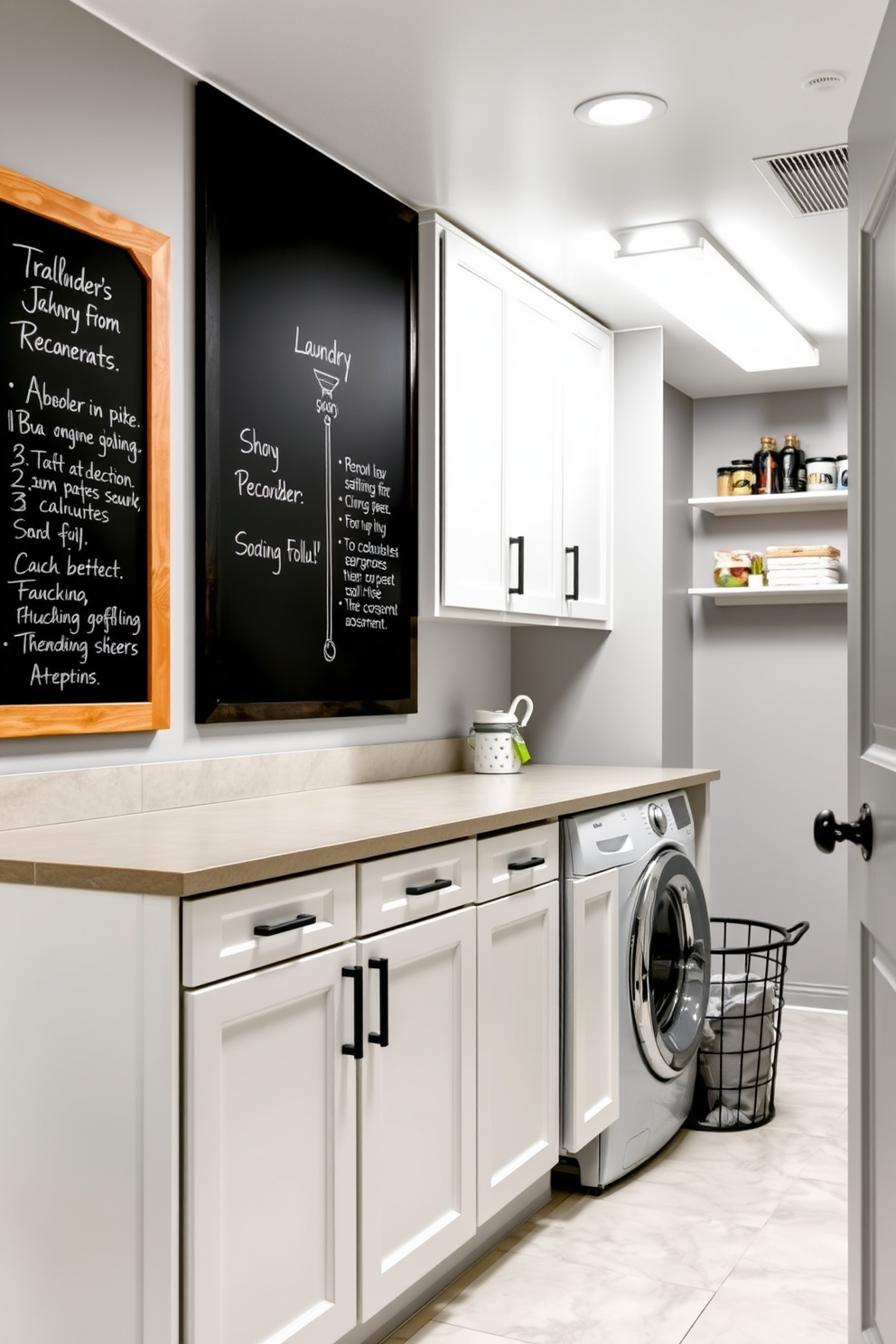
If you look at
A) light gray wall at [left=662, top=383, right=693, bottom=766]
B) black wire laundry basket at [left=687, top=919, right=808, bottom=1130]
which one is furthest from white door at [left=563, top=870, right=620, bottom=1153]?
light gray wall at [left=662, top=383, right=693, bottom=766]

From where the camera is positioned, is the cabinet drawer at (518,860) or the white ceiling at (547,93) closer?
the white ceiling at (547,93)

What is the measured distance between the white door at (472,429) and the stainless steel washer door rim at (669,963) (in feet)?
2.75

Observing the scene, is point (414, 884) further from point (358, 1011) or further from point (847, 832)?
point (847, 832)

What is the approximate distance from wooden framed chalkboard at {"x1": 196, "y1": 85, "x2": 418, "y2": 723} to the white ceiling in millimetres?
134

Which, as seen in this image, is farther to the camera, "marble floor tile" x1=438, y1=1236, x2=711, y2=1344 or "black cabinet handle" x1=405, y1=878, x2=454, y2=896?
"marble floor tile" x1=438, y1=1236, x2=711, y2=1344

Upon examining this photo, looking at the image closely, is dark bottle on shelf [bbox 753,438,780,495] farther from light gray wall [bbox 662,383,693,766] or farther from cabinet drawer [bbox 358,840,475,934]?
cabinet drawer [bbox 358,840,475,934]

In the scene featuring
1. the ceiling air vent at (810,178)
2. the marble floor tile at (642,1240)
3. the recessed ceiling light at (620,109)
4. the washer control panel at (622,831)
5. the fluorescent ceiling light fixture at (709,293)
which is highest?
the recessed ceiling light at (620,109)

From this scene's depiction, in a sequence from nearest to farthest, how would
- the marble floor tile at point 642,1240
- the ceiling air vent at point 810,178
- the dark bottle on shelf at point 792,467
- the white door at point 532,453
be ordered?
1. the marble floor tile at point 642,1240
2. the ceiling air vent at point 810,178
3. the white door at point 532,453
4. the dark bottle on shelf at point 792,467

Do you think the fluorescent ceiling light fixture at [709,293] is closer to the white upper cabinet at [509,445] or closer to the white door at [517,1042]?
the white upper cabinet at [509,445]

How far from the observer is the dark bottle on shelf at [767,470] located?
4.66 metres

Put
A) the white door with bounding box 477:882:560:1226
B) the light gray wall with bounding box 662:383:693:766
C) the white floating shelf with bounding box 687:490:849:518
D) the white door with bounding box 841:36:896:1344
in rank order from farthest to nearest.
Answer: the white floating shelf with bounding box 687:490:849:518
the light gray wall with bounding box 662:383:693:766
the white door with bounding box 477:882:560:1226
the white door with bounding box 841:36:896:1344

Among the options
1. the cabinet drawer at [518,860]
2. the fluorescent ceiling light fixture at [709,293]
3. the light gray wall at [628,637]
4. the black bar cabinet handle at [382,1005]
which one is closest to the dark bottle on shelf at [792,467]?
the fluorescent ceiling light fixture at [709,293]

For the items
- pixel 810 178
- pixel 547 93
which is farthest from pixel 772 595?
pixel 547 93

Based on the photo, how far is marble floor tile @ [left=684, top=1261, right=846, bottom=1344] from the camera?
2.27 m
